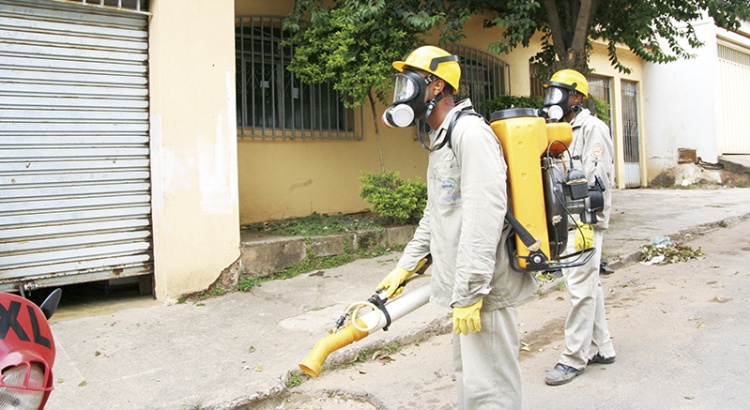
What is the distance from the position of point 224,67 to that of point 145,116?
2.90 ft

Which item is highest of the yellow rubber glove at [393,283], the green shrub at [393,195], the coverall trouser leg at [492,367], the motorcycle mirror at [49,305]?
the green shrub at [393,195]

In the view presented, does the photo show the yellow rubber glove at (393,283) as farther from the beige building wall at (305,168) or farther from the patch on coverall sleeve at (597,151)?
the beige building wall at (305,168)

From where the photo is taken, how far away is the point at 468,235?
2.31 m

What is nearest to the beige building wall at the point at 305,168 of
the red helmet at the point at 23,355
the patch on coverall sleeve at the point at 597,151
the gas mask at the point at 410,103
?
the patch on coverall sleeve at the point at 597,151

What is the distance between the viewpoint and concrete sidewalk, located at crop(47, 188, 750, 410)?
3.51 meters

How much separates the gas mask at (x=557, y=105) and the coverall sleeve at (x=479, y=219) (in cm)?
172

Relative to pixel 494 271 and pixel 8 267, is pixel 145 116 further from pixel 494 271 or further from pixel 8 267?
pixel 494 271

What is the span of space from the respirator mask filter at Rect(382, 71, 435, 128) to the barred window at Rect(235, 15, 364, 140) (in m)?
4.84

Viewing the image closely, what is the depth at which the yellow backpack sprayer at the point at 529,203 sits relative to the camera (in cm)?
240

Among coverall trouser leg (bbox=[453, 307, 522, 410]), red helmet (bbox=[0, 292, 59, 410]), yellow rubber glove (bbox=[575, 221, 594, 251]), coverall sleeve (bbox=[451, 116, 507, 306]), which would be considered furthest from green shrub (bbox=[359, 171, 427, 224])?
red helmet (bbox=[0, 292, 59, 410])

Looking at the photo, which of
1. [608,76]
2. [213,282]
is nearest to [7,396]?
[213,282]

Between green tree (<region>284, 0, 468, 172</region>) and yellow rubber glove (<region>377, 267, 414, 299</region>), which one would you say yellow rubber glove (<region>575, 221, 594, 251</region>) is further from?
green tree (<region>284, 0, 468, 172</region>)

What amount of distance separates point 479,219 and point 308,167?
5.70m

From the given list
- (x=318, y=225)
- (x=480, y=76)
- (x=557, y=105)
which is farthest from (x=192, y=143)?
(x=480, y=76)
